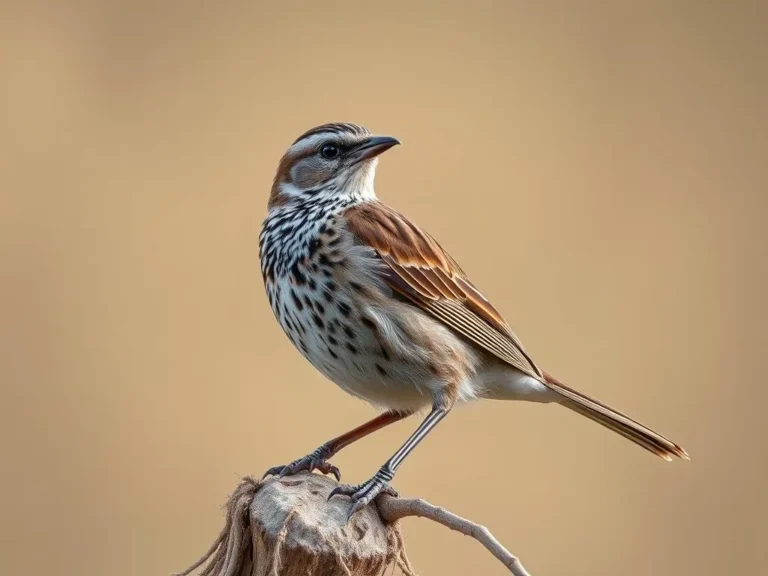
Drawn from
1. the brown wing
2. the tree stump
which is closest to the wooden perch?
the tree stump

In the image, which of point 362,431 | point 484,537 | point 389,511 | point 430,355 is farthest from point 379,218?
point 484,537

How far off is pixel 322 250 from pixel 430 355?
0.55 metres

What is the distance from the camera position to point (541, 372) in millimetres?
4043

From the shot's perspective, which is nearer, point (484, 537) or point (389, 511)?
point (484, 537)

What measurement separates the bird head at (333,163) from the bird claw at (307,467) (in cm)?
115

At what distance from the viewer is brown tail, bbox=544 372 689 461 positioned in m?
3.95

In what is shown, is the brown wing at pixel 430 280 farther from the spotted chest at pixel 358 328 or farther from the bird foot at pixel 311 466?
the bird foot at pixel 311 466

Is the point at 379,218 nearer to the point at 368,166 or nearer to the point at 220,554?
the point at 368,166

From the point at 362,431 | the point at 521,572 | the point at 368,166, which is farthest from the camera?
the point at 368,166

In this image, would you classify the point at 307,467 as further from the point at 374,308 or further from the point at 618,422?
the point at 618,422

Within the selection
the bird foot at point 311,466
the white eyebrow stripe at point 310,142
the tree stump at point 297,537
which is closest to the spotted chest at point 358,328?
the bird foot at point 311,466

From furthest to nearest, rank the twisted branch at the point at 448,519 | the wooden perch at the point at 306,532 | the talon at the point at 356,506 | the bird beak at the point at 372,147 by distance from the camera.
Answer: the bird beak at the point at 372,147 < the talon at the point at 356,506 < the wooden perch at the point at 306,532 < the twisted branch at the point at 448,519

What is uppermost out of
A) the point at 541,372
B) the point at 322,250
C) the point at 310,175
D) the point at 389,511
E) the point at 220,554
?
the point at 310,175

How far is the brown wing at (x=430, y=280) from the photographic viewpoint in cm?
374
